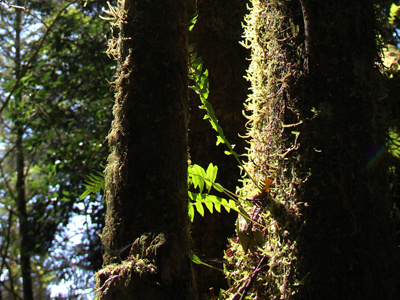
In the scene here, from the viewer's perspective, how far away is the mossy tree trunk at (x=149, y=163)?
1.28m

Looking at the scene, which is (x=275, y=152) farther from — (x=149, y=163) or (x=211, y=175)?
(x=149, y=163)

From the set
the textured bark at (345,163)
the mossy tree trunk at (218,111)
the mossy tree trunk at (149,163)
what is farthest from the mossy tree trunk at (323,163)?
the mossy tree trunk at (218,111)

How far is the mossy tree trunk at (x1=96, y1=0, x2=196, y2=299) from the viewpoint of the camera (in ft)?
4.21

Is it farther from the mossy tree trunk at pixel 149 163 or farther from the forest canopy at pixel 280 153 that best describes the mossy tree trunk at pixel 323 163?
the mossy tree trunk at pixel 149 163

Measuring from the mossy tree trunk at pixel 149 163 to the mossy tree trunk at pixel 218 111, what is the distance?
0.96 metres

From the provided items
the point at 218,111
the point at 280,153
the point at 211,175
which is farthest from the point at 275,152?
the point at 218,111

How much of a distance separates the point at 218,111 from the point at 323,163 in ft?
3.96

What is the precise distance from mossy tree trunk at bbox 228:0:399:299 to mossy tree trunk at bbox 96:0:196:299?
41 cm

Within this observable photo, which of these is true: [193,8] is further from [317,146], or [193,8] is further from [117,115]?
[317,146]

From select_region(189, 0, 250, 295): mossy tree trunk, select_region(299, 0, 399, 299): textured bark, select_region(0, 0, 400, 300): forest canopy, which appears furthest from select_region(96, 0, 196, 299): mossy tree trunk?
select_region(189, 0, 250, 295): mossy tree trunk

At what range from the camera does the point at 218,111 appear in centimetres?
261

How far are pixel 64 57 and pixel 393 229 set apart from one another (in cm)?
639

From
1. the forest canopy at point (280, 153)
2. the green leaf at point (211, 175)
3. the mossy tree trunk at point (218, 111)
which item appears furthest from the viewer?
the mossy tree trunk at point (218, 111)

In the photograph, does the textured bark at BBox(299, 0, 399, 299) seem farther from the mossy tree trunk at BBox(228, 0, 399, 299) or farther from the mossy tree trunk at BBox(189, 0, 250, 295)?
the mossy tree trunk at BBox(189, 0, 250, 295)
